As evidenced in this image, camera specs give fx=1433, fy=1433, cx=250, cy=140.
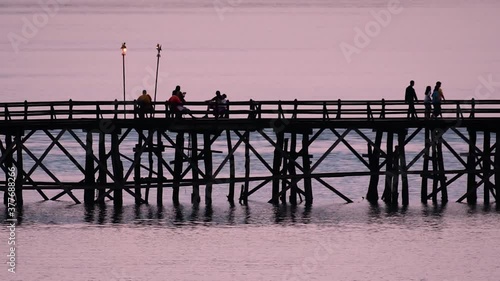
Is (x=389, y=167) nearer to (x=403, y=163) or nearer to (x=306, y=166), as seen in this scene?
(x=403, y=163)

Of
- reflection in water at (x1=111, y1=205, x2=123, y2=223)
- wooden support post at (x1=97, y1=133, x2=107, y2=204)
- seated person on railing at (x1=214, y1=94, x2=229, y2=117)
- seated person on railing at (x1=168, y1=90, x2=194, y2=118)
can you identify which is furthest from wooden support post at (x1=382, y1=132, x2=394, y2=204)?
wooden support post at (x1=97, y1=133, x2=107, y2=204)

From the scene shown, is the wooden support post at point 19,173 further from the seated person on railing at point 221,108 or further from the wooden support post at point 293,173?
the wooden support post at point 293,173

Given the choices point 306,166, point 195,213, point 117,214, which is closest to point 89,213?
point 117,214

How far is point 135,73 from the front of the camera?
18200 centimetres

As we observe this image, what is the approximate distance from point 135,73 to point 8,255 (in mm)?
145035

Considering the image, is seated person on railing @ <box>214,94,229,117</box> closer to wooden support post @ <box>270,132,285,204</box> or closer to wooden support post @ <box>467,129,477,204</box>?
wooden support post @ <box>270,132,285,204</box>

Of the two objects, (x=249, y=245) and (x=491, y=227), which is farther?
(x=491, y=227)

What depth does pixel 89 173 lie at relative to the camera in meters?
46.3

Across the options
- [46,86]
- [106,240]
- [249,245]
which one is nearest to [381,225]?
[249,245]

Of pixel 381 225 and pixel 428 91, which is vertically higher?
pixel 428 91

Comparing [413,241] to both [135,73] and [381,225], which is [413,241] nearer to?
[381,225]

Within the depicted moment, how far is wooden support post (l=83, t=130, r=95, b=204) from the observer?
45.4m

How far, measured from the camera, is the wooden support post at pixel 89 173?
149 feet

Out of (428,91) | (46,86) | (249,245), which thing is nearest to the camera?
(249,245)
